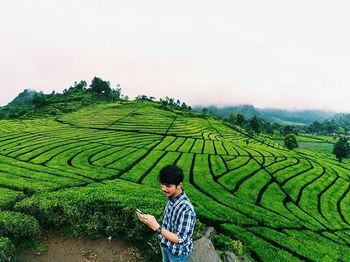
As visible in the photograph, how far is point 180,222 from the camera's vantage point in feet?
29.2

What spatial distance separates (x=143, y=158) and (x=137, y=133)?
23.1m

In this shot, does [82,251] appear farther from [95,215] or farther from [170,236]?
[170,236]

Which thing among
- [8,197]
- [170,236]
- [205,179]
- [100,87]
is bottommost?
[205,179]

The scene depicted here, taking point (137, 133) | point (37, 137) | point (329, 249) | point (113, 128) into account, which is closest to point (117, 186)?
point (329, 249)

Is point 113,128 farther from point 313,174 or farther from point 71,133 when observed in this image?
point 313,174

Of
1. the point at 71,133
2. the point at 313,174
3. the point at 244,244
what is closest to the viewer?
the point at 244,244

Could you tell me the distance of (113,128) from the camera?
264 feet

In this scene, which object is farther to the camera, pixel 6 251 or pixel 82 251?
pixel 82 251

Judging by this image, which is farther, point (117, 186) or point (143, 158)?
point (143, 158)

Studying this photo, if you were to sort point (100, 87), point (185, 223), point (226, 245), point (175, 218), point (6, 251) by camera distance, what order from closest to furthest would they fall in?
point (185, 223) → point (175, 218) → point (6, 251) → point (226, 245) → point (100, 87)

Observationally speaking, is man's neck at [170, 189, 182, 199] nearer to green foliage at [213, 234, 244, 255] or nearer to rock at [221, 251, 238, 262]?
rock at [221, 251, 238, 262]

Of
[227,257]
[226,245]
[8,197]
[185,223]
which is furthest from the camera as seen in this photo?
[8,197]

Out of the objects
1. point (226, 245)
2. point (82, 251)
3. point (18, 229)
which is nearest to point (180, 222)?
point (82, 251)

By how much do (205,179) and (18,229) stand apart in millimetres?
29456
